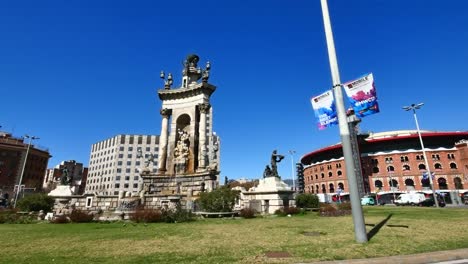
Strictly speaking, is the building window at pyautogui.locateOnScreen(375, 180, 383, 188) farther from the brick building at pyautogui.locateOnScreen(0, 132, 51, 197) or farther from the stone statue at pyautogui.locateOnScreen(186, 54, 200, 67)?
the brick building at pyautogui.locateOnScreen(0, 132, 51, 197)

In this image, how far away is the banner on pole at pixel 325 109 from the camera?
1005 cm

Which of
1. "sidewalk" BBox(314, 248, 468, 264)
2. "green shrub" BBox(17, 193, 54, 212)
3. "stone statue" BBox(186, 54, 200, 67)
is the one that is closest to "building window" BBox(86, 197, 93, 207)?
"green shrub" BBox(17, 193, 54, 212)

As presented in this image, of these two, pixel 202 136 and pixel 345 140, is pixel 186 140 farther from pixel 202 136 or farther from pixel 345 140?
pixel 345 140

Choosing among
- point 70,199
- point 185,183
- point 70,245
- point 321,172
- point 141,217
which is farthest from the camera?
point 321,172

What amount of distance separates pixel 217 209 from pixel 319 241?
11.5 metres

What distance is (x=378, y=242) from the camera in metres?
7.90

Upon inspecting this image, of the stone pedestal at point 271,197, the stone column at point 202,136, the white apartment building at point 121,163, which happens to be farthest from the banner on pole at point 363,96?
the white apartment building at point 121,163

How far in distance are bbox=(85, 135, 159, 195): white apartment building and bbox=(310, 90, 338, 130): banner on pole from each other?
336 feet

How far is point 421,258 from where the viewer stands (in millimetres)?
6133

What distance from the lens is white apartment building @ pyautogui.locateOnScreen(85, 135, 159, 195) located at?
4281 inches

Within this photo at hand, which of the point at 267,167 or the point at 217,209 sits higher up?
the point at 267,167

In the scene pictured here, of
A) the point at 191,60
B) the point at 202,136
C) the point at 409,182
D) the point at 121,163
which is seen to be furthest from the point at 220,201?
the point at 121,163

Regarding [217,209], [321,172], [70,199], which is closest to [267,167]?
[217,209]

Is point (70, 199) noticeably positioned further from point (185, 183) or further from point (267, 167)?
point (267, 167)
